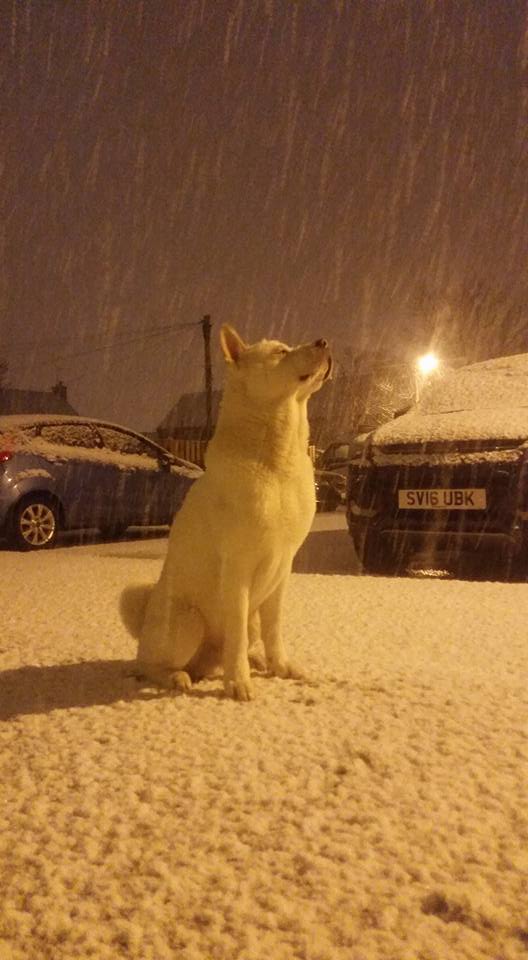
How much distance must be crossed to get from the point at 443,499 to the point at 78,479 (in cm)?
545

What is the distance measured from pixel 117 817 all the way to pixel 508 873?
1.06m

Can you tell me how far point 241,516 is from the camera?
3.08 m

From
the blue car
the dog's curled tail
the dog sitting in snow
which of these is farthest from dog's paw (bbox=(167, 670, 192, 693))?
the blue car

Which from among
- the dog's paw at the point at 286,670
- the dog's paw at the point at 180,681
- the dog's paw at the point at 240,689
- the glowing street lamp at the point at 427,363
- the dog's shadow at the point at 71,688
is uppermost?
the glowing street lamp at the point at 427,363

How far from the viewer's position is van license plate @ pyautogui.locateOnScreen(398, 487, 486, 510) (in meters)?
6.34

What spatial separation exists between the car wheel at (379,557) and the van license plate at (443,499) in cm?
44

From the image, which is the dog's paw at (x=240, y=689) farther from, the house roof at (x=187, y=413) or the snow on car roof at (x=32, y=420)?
the house roof at (x=187, y=413)

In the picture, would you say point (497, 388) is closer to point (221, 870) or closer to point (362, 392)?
point (221, 870)

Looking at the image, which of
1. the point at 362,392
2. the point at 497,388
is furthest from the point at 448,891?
the point at 362,392

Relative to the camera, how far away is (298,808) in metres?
2.30

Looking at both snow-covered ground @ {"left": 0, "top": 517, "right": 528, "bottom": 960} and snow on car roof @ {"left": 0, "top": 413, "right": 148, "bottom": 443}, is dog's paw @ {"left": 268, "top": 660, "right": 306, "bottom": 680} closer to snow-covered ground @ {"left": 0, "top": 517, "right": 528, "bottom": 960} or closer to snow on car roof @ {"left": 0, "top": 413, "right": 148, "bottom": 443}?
snow-covered ground @ {"left": 0, "top": 517, "right": 528, "bottom": 960}

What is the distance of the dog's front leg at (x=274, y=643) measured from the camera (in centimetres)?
353

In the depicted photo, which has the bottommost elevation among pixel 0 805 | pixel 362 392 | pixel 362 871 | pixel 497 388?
pixel 0 805

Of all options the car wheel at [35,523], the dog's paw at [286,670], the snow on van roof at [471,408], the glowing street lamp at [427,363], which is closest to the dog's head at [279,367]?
the dog's paw at [286,670]
